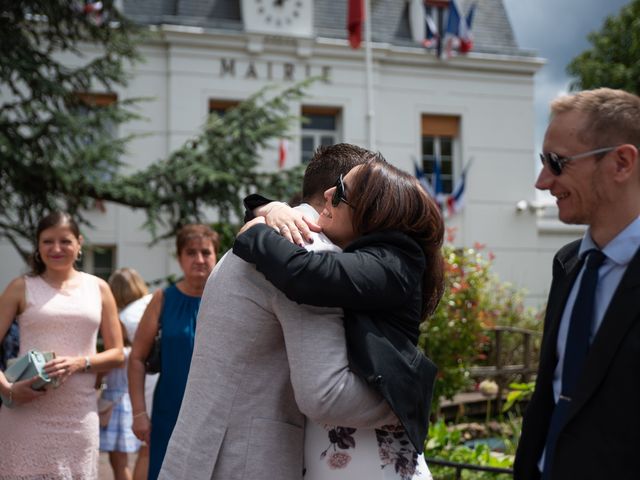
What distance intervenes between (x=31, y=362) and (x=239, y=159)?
8.01m

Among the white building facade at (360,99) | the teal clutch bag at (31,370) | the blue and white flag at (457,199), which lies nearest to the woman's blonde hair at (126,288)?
the teal clutch bag at (31,370)

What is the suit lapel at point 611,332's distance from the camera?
1.78m

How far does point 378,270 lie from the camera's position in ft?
6.39

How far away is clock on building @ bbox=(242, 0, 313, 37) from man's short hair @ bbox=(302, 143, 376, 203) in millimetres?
15165

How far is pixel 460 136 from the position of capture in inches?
722

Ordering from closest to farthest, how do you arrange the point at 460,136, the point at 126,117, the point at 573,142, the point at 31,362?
the point at 573,142
the point at 31,362
the point at 126,117
the point at 460,136

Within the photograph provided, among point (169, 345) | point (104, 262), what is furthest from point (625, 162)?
point (104, 262)

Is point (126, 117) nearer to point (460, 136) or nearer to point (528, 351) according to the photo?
point (528, 351)

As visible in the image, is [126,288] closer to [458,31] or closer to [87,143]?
[87,143]

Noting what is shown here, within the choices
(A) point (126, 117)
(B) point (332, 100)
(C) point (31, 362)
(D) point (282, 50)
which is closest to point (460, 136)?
(B) point (332, 100)

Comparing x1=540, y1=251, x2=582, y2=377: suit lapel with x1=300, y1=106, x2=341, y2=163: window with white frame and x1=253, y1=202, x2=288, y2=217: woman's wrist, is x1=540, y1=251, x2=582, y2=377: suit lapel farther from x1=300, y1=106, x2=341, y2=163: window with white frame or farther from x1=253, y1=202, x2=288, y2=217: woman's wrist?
x1=300, y1=106, x2=341, y2=163: window with white frame

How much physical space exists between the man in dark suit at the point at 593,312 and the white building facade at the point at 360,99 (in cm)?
1426

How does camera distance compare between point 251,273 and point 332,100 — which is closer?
point 251,273

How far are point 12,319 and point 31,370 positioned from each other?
0.38 metres
